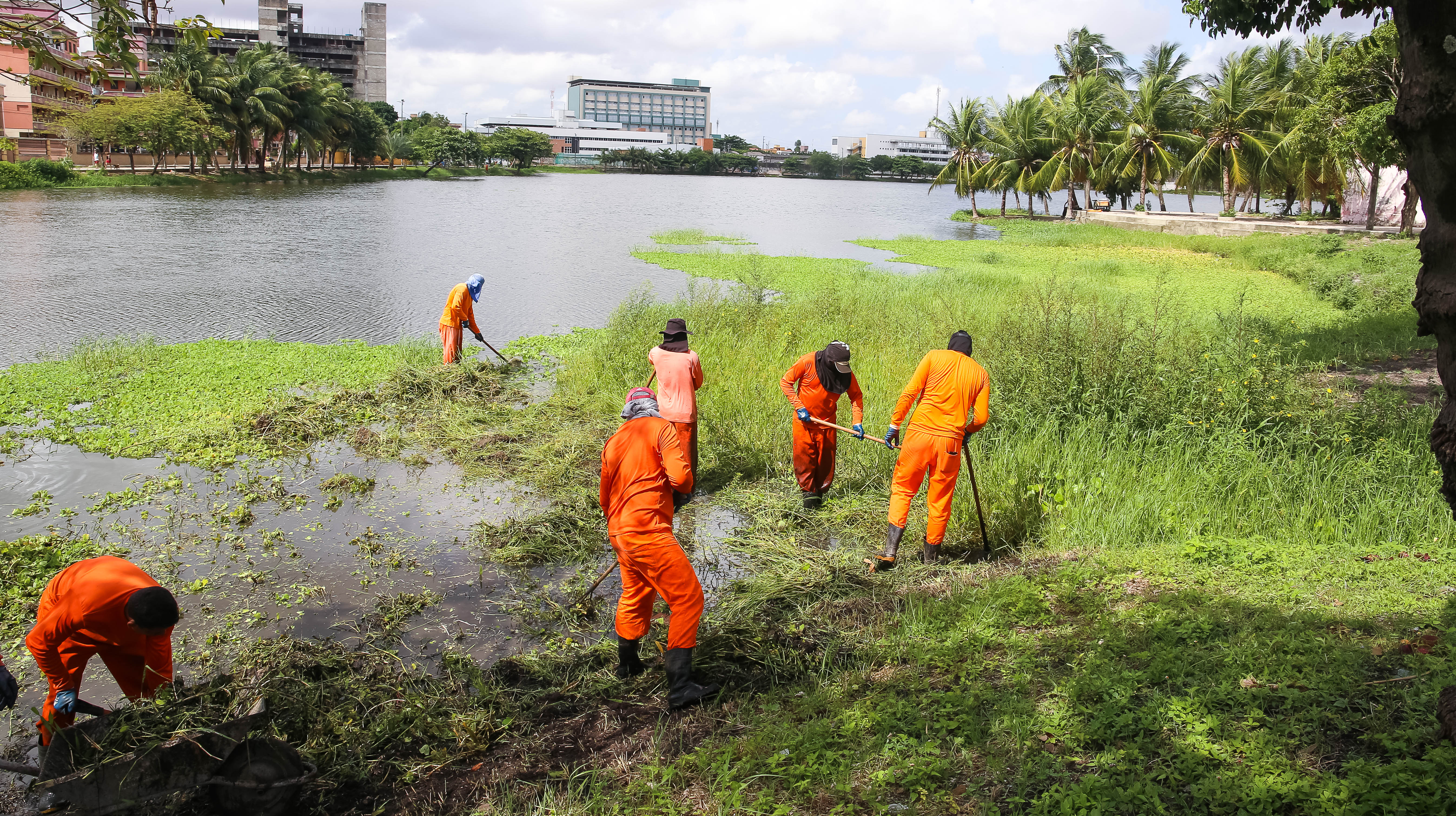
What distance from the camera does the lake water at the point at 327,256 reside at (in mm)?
16766

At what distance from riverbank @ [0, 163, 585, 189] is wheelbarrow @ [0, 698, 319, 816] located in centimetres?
4895

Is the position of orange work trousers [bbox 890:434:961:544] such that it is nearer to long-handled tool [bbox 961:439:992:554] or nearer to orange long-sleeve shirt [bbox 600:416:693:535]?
long-handled tool [bbox 961:439:992:554]

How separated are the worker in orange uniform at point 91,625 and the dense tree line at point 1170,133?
24999mm

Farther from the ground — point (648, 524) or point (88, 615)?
point (648, 524)

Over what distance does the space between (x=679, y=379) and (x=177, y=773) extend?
15.2 feet

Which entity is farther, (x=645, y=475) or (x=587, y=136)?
(x=587, y=136)

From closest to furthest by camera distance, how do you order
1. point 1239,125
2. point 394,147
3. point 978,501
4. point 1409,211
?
1. point 978,501
2. point 1409,211
3. point 1239,125
4. point 394,147

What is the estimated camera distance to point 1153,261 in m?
25.6

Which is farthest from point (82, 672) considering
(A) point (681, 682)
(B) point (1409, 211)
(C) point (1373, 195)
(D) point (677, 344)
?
(C) point (1373, 195)

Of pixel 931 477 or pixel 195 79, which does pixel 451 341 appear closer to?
pixel 931 477

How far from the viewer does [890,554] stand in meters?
6.61

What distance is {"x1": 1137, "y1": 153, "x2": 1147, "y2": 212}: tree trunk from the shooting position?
141 feet

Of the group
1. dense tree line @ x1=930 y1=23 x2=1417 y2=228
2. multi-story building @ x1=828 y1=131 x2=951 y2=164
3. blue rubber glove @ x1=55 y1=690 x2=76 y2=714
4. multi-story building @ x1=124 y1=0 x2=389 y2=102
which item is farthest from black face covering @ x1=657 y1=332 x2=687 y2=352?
multi-story building @ x1=828 y1=131 x2=951 y2=164

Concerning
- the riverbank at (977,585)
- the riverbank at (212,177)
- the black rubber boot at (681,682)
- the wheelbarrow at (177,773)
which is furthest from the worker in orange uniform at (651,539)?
the riverbank at (212,177)
